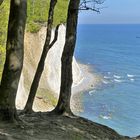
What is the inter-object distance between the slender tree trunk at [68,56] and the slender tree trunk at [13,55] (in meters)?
3.55

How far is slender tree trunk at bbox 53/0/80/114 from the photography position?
48.7 ft

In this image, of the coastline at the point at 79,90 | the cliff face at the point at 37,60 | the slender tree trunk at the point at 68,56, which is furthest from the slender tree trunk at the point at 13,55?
the cliff face at the point at 37,60

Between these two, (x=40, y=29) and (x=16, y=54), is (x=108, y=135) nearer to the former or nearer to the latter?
(x=16, y=54)

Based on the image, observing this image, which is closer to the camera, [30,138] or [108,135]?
[30,138]

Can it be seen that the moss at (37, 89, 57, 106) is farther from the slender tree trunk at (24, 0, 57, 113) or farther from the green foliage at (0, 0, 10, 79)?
the slender tree trunk at (24, 0, 57, 113)

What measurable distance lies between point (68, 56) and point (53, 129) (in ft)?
10.3

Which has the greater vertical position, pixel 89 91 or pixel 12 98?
pixel 12 98

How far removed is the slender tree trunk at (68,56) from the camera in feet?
48.7

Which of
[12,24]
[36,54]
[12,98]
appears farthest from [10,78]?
[36,54]

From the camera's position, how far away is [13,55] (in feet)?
37.6

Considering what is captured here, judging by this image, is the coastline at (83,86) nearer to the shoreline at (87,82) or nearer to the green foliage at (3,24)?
the shoreline at (87,82)

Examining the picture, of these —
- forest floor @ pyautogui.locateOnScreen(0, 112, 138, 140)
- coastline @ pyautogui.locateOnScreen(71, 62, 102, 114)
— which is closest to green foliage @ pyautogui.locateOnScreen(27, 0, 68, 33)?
coastline @ pyautogui.locateOnScreen(71, 62, 102, 114)

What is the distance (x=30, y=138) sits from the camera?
10898mm

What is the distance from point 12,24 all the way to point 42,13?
46.0 meters
